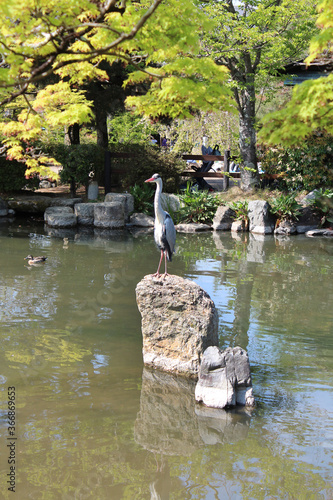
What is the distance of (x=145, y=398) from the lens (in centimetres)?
538

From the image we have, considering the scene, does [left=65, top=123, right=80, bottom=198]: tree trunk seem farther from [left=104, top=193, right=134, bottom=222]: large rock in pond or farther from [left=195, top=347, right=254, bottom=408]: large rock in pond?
[left=195, top=347, right=254, bottom=408]: large rock in pond

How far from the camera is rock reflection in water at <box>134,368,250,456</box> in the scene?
4.64 metres

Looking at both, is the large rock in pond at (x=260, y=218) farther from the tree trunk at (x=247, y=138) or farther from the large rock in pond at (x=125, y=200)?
the large rock in pond at (x=125, y=200)

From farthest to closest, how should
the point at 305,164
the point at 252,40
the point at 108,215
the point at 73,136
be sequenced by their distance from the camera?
the point at 73,136, the point at 305,164, the point at 108,215, the point at 252,40

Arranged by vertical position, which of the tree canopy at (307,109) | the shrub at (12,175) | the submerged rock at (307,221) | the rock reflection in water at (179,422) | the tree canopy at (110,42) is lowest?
the rock reflection in water at (179,422)

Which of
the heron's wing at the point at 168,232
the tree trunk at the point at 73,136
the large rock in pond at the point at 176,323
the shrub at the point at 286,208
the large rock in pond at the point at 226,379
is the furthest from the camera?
the tree trunk at the point at 73,136

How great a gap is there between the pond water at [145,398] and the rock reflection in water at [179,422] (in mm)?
13

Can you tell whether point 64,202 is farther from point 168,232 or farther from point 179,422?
point 179,422

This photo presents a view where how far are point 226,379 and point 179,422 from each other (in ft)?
2.03

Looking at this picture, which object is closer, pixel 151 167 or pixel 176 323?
pixel 176 323

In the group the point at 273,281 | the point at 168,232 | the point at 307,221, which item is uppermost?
Answer: the point at 168,232

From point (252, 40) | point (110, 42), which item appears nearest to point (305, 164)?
point (252, 40)

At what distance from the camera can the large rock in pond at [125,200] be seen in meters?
15.5

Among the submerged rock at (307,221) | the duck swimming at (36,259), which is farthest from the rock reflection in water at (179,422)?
the submerged rock at (307,221)
